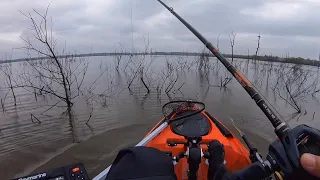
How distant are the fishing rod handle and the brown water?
4.84 metres

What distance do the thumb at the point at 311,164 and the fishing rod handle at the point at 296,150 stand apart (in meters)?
0.08

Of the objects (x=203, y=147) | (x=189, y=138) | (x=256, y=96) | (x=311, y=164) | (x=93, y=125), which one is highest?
(x=256, y=96)

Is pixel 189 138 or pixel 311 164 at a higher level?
pixel 311 164

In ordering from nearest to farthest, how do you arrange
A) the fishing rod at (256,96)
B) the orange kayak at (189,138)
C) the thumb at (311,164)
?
the thumb at (311,164) < the fishing rod at (256,96) < the orange kayak at (189,138)

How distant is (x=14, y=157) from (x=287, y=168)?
6837 mm

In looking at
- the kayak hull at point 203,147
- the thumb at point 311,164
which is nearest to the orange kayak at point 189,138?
the kayak hull at point 203,147

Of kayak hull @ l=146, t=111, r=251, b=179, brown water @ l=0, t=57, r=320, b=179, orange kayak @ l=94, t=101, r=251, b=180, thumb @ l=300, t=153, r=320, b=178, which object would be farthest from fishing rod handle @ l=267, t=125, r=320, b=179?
brown water @ l=0, t=57, r=320, b=179

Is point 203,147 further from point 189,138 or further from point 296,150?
point 296,150

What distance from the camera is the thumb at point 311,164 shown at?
1198 mm

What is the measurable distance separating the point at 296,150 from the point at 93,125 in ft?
27.5

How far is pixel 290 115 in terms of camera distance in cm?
1081

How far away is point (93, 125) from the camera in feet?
29.9

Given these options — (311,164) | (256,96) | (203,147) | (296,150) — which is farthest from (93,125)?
(311,164)

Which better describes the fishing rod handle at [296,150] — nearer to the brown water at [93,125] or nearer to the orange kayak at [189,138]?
the orange kayak at [189,138]
